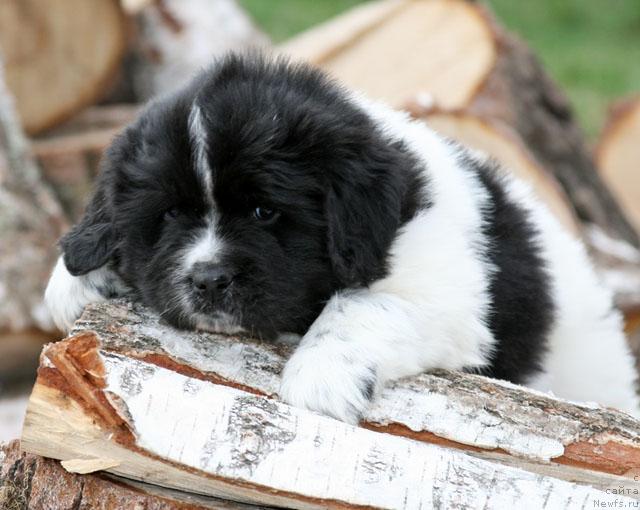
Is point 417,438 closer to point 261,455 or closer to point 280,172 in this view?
point 261,455

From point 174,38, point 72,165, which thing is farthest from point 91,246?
point 174,38

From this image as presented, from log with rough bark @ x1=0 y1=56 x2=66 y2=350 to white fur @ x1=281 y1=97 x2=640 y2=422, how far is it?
2488mm

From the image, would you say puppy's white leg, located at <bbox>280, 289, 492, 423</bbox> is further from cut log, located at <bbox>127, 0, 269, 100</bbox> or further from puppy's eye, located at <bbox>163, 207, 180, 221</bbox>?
cut log, located at <bbox>127, 0, 269, 100</bbox>

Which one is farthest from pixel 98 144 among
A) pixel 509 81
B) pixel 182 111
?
pixel 182 111

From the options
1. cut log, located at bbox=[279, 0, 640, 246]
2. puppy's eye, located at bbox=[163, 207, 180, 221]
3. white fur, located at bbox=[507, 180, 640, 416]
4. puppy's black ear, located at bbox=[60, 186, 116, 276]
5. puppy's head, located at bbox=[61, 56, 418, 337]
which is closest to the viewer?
puppy's head, located at bbox=[61, 56, 418, 337]

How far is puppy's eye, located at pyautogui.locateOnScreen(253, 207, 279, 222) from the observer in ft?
11.8

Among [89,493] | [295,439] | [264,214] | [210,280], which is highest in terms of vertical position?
[264,214]

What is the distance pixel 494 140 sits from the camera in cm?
626

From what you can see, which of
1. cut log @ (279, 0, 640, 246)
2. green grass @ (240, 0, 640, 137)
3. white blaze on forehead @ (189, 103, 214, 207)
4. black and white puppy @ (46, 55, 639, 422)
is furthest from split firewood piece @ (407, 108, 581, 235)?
green grass @ (240, 0, 640, 137)

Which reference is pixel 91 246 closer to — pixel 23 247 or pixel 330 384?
pixel 330 384

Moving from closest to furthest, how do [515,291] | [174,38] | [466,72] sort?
[515,291]
[466,72]
[174,38]

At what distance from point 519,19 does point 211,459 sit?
Result: 14.9 metres

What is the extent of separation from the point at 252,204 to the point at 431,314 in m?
0.76

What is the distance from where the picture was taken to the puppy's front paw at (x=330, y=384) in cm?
331
